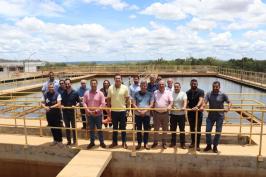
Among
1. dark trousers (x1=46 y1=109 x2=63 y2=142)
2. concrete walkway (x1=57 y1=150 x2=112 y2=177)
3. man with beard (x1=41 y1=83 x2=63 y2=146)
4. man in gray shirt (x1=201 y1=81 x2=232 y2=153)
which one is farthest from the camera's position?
dark trousers (x1=46 y1=109 x2=63 y2=142)

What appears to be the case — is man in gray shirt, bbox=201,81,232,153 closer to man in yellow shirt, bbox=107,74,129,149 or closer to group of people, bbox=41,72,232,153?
group of people, bbox=41,72,232,153

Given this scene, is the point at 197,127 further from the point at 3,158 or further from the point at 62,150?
the point at 3,158

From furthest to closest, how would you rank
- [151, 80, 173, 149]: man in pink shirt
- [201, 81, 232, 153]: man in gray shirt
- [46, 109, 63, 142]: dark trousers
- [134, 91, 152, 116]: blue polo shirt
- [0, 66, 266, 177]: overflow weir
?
[46, 109, 63, 142]: dark trousers < [134, 91, 152, 116]: blue polo shirt < [151, 80, 173, 149]: man in pink shirt < [201, 81, 232, 153]: man in gray shirt < [0, 66, 266, 177]: overflow weir

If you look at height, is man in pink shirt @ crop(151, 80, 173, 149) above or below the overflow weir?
above

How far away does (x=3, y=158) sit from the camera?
6863 mm

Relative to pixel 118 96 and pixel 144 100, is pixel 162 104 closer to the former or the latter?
pixel 144 100

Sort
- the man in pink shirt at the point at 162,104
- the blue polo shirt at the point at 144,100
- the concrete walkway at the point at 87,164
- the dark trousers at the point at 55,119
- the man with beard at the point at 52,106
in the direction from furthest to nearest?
1. the dark trousers at the point at 55,119
2. the man with beard at the point at 52,106
3. the blue polo shirt at the point at 144,100
4. the man in pink shirt at the point at 162,104
5. the concrete walkway at the point at 87,164

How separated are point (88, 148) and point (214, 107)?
3.07 metres

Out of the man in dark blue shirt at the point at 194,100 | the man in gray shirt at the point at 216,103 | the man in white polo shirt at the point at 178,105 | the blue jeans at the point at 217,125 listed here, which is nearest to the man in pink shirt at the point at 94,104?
the man in white polo shirt at the point at 178,105

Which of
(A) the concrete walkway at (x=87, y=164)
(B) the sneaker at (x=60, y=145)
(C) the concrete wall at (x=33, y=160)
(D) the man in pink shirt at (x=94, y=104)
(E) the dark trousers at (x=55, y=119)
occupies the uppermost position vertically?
(D) the man in pink shirt at (x=94, y=104)

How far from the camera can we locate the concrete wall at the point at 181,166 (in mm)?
5738

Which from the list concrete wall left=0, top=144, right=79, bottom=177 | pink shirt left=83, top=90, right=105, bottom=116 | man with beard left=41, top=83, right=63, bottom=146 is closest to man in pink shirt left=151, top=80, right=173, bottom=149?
pink shirt left=83, top=90, right=105, bottom=116

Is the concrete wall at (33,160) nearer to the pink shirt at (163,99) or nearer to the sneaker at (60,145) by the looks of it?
the sneaker at (60,145)

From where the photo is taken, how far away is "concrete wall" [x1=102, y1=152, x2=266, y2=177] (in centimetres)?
574
